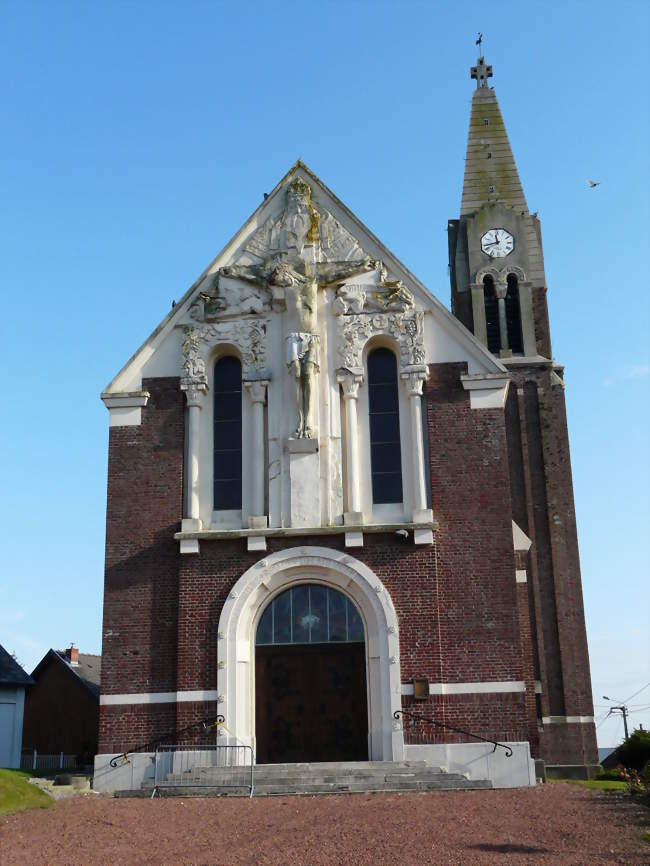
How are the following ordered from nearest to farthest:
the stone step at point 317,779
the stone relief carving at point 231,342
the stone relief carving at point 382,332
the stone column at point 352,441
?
the stone step at point 317,779
the stone column at point 352,441
the stone relief carving at point 382,332
the stone relief carving at point 231,342

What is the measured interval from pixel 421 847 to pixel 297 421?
→ 40.5ft

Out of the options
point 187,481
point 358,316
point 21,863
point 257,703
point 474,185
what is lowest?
point 21,863

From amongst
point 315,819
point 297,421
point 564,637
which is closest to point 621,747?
point 564,637

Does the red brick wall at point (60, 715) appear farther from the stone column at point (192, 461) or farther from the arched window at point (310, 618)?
the stone column at point (192, 461)

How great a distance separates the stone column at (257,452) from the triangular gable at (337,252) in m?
2.69

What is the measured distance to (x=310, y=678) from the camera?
73.2 ft

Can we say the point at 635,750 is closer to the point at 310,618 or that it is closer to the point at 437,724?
the point at 437,724

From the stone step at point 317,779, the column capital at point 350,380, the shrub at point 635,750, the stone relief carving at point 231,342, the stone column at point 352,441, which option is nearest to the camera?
the stone step at point 317,779

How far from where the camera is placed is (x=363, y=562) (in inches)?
882

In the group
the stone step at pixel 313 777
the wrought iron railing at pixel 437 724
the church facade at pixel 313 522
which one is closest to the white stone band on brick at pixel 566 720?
the church facade at pixel 313 522

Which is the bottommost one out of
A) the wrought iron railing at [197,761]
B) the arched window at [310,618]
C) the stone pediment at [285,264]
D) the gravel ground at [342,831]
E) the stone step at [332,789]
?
the gravel ground at [342,831]

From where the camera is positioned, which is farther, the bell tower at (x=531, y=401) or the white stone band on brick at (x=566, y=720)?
the bell tower at (x=531, y=401)

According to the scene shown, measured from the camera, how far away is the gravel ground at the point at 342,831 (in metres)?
12.0

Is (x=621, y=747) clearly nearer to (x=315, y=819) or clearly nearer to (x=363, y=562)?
(x=363, y=562)
